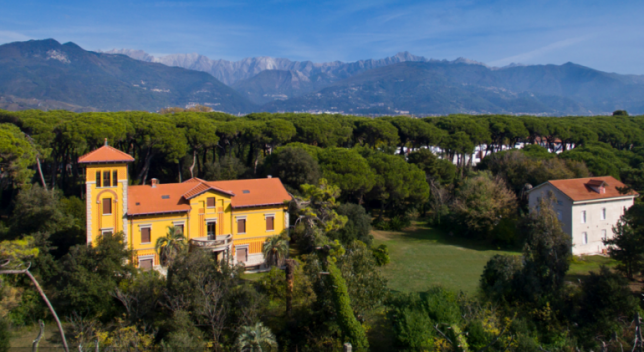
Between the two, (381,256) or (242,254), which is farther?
(381,256)

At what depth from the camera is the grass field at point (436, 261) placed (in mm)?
23969

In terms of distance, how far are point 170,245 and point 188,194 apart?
3.62m

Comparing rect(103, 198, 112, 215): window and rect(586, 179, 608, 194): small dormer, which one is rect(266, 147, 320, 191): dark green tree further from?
rect(586, 179, 608, 194): small dormer

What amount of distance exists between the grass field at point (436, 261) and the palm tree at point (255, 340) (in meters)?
9.41

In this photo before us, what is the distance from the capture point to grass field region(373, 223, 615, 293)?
24.0 metres

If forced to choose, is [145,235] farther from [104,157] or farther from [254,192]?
[254,192]

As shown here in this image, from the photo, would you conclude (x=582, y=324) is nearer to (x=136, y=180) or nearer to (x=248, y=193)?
(x=248, y=193)

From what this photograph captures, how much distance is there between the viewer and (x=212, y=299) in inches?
664

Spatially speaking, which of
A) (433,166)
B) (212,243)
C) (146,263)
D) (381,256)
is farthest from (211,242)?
(433,166)

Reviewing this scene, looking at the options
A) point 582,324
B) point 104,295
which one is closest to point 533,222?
point 582,324

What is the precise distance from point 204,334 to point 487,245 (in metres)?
24.6

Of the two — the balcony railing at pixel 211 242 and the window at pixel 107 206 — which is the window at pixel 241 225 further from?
the window at pixel 107 206

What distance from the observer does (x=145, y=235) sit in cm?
2366

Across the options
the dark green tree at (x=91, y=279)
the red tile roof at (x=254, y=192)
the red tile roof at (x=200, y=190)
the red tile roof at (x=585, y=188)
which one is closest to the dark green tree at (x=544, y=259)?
the red tile roof at (x=585, y=188)
